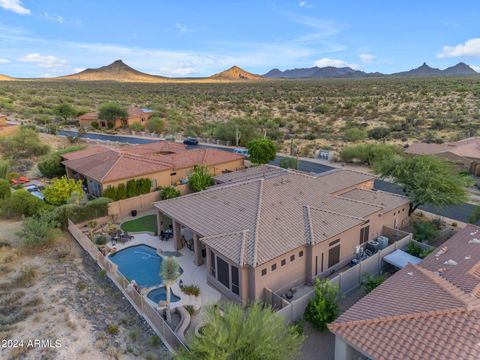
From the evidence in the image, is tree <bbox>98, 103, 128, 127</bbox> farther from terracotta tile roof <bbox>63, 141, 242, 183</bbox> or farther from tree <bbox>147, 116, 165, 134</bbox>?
terracotta tile roof <bbox>63, 141, 242, 183</bbox>

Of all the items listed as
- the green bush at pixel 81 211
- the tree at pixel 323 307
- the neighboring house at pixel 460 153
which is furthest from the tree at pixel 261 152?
the tree at pixel 323 307

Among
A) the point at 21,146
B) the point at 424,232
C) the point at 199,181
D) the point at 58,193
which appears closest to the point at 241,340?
the point at 424,232

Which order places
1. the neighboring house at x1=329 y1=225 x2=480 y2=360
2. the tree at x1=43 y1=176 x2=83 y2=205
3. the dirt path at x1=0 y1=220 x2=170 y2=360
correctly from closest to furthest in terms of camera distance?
the neighboring house at x1=329 y1=225 x2=480 y2=360 < the dirt path at x1=0 y1=220 x2=170 y2=360 < the tree at x1=43 y1=176 x2=83 y2=205

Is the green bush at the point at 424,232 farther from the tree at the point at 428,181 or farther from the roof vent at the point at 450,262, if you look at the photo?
the roof vent at the point at 450,262

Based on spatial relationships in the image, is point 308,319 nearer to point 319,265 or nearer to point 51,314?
point 319,265

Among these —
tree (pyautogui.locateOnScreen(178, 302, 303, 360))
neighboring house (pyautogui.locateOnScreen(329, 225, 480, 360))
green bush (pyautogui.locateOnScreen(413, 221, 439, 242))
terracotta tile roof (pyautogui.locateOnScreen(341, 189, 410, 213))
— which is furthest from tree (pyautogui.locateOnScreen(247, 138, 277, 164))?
tree (pyautogui.locateOnScreen(178, 302, 303, 360))

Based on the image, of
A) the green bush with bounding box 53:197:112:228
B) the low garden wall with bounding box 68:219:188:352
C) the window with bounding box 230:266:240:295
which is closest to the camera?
the low garden wall with bounding box 68:219:188:352
